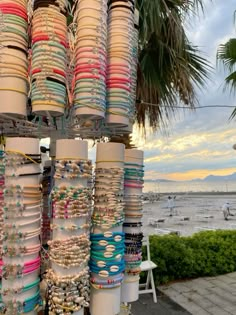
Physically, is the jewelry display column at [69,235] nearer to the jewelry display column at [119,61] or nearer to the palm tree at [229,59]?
the jewelry display column at [119,61]

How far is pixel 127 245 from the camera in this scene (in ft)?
3.08

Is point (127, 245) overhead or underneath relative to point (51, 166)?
underneath

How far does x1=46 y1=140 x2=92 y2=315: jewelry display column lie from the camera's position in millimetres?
730

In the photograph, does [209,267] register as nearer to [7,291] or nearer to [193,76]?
[193,76]

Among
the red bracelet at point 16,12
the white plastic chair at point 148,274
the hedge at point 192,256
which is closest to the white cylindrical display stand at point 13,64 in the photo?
the red bracelet at point 16,12

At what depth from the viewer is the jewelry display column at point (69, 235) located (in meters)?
0.73

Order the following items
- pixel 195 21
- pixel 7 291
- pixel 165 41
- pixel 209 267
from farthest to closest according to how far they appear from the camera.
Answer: pixel 209 267 → pixel 165 41 → pixel 195 21 → pixel 7 291

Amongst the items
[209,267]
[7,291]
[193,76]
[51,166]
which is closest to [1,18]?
[51,166]

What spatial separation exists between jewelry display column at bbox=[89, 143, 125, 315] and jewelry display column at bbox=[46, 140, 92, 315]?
2.1 inches

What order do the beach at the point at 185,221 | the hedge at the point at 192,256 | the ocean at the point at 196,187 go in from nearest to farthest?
the hedge at the point at 192,256
the beach at the point at 185,221
the ocean at the point at 196,187

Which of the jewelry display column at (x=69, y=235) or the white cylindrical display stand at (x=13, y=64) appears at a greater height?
the white cylindrical display stand at (x=13, y=64)

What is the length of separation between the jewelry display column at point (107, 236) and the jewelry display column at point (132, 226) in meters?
0.10

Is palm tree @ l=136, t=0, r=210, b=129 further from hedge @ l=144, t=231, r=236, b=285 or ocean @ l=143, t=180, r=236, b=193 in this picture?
ocean @ l=143, t=180, r=236, b=193

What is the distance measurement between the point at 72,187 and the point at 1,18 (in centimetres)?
50
